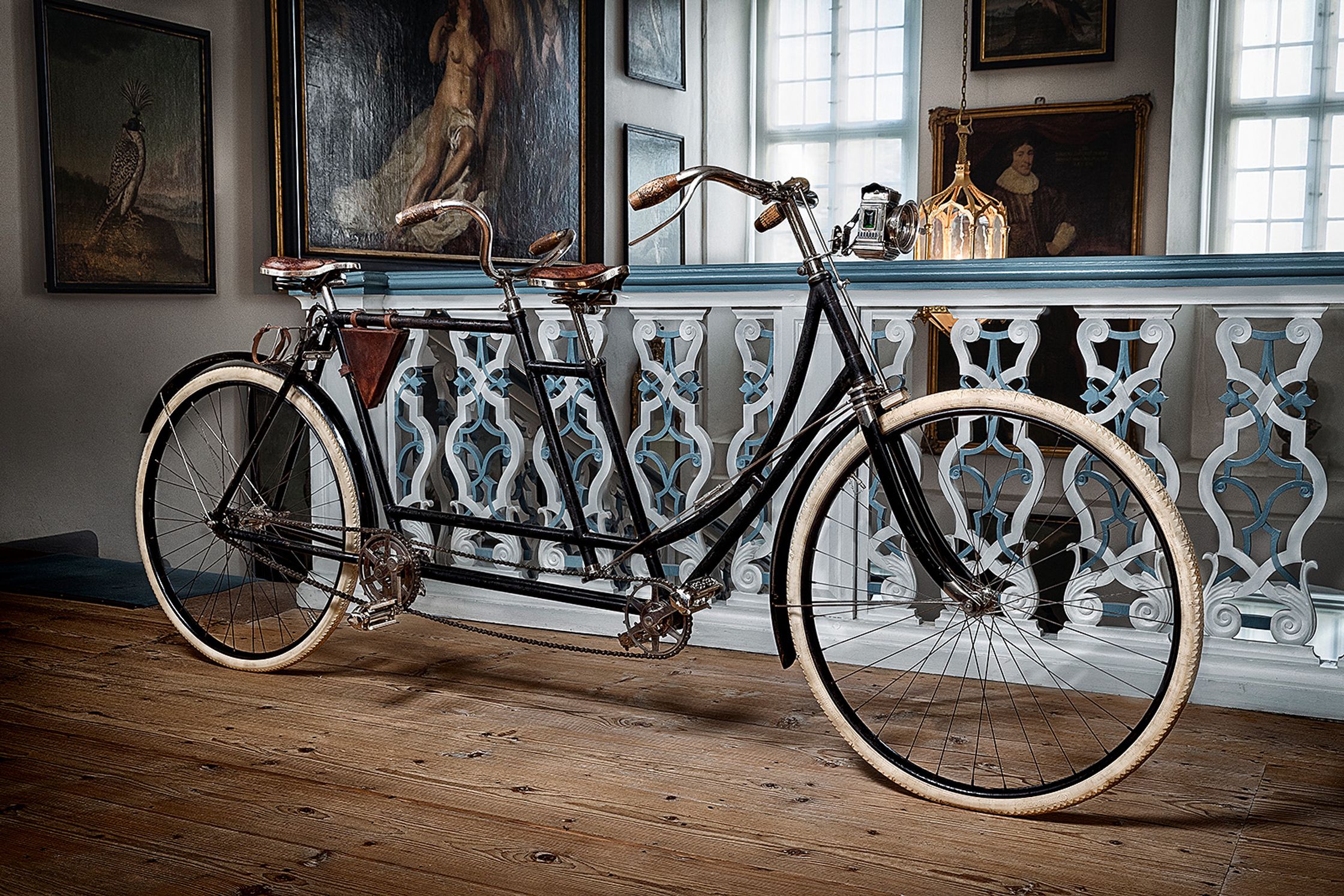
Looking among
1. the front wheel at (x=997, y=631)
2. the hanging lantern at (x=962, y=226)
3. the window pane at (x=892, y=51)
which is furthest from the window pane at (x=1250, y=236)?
the front wheel at (x=997, y=631)

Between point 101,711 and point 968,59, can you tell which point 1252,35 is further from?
point 101,711

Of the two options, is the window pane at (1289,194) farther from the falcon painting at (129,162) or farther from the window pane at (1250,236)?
the falcon painting at (129,162)

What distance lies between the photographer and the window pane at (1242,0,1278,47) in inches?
271

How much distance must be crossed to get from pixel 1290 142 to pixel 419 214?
6.20 meters

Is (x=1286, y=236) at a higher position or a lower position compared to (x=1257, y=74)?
lower

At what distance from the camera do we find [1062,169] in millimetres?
7391

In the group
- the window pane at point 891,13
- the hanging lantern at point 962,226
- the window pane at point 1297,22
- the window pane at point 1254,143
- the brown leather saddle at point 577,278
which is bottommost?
the brown leather saddle at point 577,278

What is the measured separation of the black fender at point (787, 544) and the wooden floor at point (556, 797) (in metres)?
0.23

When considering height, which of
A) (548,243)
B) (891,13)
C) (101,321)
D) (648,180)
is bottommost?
(101,321)

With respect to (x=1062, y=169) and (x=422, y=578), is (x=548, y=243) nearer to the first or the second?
(x=422, y=578)

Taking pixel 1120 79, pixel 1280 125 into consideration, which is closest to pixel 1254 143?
pixel 1280 125

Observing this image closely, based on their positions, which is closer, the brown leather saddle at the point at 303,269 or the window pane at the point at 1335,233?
the brown leather saddle at the point at 303,269

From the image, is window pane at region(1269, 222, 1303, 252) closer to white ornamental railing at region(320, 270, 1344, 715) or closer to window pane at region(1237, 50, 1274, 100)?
window pane at region(1237, 50, 1274, 100)

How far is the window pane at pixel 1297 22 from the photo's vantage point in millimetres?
6859
